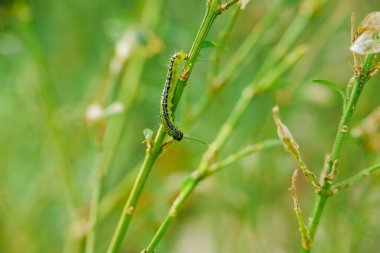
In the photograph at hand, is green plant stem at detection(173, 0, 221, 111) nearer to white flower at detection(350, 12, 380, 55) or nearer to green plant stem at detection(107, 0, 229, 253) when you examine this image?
green plant stem at detection(107, 0, 229, 253)

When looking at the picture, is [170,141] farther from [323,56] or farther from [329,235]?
[323,56]

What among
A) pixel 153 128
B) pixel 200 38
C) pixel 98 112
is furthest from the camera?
pixel 153 128

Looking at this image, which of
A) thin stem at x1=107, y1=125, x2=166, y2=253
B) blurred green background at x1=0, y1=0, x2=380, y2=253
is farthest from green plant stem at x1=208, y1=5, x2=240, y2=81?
thin stem at x1=107, y1=125, x2=166, y2=253

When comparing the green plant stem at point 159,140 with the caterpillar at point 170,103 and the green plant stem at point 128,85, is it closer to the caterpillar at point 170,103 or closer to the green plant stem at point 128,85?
the caterpillar at point 170,103

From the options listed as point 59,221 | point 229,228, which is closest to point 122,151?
point 59,221

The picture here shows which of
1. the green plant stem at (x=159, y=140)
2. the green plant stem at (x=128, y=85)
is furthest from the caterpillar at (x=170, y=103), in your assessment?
the green plant stem at (x=128, y=85)

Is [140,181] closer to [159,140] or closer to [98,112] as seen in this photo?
[159,140]

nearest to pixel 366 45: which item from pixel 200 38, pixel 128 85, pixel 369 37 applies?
pixel 369 37
